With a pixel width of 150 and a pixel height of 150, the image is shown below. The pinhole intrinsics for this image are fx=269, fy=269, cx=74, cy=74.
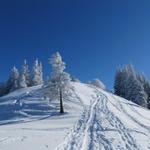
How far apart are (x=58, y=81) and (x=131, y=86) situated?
34.6 m

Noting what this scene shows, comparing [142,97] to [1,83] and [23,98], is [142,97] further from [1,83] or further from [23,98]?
[1,83]

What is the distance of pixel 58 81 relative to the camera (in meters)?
47.8

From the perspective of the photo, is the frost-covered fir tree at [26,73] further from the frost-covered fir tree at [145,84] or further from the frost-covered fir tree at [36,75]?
the frost-covered fir tree at [145,84]

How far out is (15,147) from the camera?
16.5 m

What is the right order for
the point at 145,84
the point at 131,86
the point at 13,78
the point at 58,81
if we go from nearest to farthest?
the point at 58,81, the point at 131,86, the point at 145,84, the point at 13,78

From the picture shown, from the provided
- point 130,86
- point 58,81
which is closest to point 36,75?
point 130,86

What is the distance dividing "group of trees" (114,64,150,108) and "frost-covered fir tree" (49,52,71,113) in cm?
3260

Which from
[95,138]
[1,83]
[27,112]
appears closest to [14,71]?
[1,83]

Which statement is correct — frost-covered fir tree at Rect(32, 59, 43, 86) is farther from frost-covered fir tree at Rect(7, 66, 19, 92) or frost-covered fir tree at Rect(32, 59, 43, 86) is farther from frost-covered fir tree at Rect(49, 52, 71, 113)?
frost-covered fir tree at Rect(49, 52, 71, 113)

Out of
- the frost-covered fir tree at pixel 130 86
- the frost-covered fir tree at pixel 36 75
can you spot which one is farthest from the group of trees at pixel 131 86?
the frost-covered fir tree at pixel 36 75

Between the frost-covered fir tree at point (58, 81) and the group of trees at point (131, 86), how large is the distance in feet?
107

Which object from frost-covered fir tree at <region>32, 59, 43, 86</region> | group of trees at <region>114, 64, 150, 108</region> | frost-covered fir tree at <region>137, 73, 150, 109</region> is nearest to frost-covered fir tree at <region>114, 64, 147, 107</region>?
group of trees at <region>114, 64, 150, 108</region>

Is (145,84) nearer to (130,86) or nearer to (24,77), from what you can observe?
(130,86)

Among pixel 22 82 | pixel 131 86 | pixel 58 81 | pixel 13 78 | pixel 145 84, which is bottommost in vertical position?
pixel 58 81
